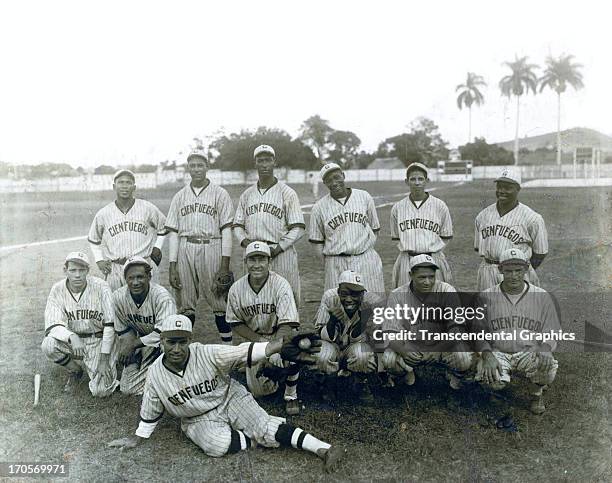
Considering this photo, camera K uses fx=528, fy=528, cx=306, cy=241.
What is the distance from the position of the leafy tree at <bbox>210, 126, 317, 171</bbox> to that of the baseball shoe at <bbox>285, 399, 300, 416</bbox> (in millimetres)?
27048

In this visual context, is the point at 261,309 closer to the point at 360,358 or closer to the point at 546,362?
the point at 360,358

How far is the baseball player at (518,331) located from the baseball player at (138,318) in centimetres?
246

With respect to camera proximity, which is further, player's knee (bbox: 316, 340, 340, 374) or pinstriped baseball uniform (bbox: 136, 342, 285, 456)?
player's knee (bbox: 316, 340, 340, 374)

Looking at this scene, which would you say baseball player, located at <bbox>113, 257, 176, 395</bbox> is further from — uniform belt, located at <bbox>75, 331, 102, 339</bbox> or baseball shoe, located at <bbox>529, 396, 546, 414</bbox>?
baseball shoe, located at <bbox>529, 396, 546, 414</bbox>

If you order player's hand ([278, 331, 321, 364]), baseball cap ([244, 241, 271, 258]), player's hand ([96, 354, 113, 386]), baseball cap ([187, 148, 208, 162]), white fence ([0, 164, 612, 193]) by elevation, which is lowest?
player's hand ([96, 354, 113, 386])

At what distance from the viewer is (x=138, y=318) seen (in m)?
4.35

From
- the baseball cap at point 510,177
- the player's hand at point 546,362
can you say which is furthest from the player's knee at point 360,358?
the baseball cap at point 510,177

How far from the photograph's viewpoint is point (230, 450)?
10.9 feet

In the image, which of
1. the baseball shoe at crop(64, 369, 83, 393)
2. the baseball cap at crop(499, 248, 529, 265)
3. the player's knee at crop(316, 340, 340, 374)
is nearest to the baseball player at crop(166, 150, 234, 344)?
the baseball shoe at crop(64, 369, 83, 393)

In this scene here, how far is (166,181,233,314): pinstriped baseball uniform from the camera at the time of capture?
5.02m

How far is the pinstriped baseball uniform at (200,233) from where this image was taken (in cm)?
502

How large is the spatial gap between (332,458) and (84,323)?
2.50m

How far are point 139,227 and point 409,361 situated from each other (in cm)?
273

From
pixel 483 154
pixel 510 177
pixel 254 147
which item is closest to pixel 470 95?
pixel 483 154
